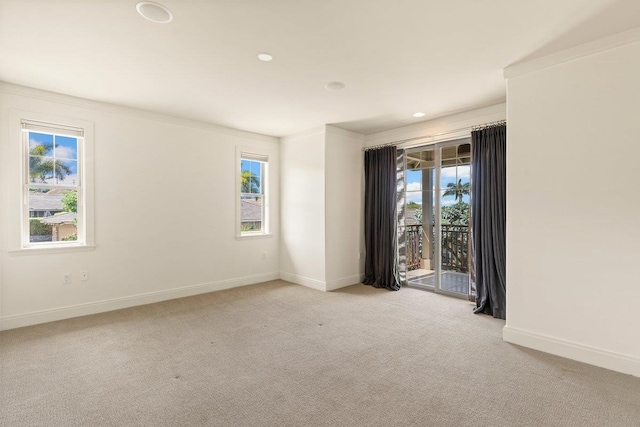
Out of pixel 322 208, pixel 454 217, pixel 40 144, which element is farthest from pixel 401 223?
pixel 40 144

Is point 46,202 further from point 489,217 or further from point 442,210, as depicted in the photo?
point 489,217

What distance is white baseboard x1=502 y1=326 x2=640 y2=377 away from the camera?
2.46 m

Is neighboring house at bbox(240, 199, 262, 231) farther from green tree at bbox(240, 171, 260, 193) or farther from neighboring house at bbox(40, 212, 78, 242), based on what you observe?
neighboring house at bbox(40, 212, 78, 242)

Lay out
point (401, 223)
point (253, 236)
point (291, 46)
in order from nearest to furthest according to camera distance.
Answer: point (291, 46) → point (401, 223) → point (253, 236)

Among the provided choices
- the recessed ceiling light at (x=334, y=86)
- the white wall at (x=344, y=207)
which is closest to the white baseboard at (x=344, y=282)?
the white wall at (x=344, y=207)

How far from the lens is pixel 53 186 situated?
12.1ft

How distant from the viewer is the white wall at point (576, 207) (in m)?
2.47

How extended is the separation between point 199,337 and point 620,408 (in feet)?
11.3

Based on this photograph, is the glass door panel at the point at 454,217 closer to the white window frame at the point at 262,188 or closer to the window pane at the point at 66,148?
the white window frame at the point at 262,188

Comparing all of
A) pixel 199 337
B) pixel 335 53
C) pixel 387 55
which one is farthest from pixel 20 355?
pixel 387 55

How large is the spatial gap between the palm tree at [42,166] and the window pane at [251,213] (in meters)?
2.48

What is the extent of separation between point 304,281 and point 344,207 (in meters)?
1.48

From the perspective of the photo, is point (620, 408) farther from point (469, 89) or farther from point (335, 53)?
point (335, 53)

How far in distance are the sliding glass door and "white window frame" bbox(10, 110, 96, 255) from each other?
15.1ft
